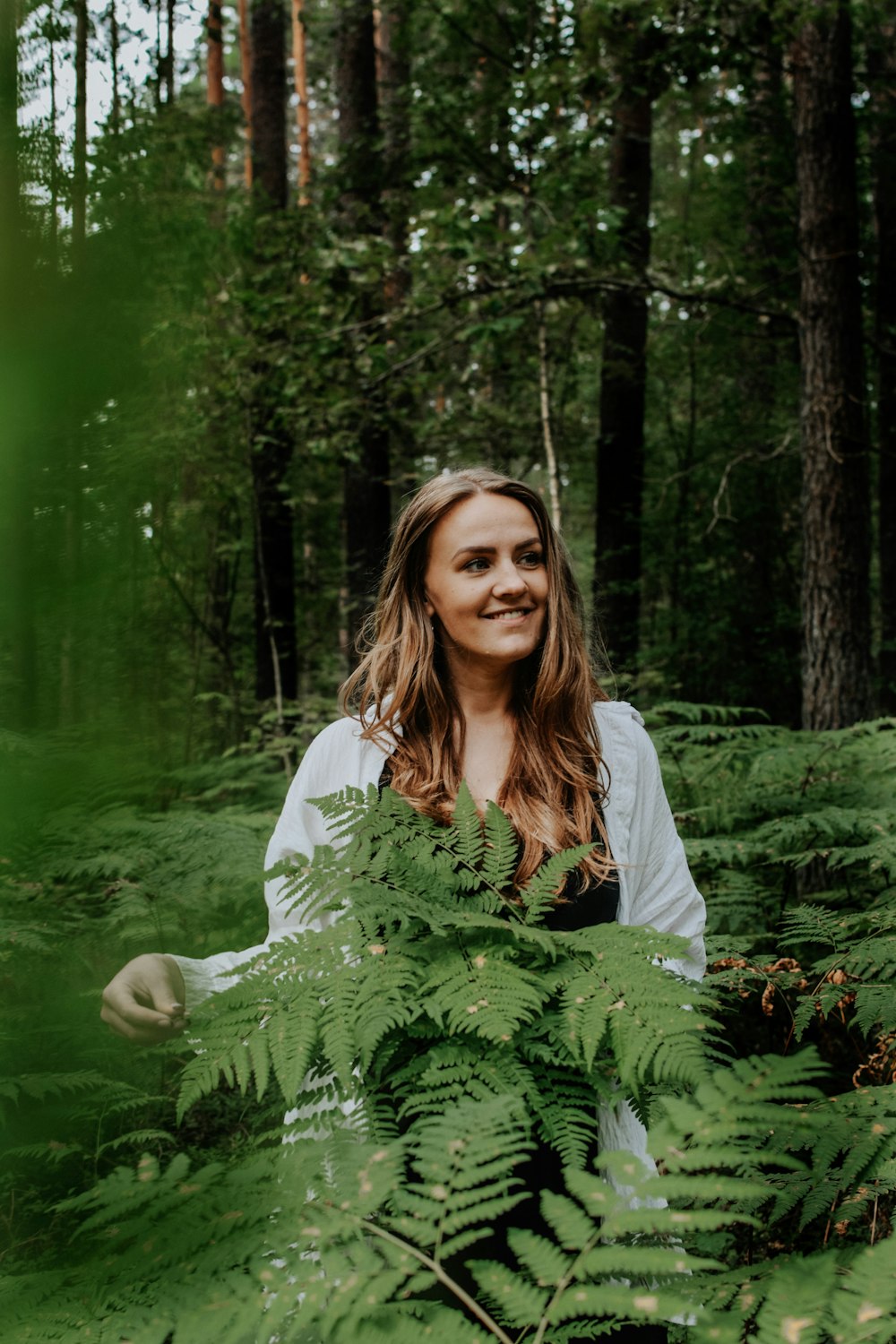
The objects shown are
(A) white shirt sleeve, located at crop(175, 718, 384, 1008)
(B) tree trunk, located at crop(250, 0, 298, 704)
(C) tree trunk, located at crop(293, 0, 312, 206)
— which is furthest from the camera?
(C) tree trunk, located at crop(293, 0, 312, 206)

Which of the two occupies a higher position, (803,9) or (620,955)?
(803,9)

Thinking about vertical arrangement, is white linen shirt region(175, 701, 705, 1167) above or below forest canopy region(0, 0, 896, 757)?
below

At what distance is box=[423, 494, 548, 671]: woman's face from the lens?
7.46 feet

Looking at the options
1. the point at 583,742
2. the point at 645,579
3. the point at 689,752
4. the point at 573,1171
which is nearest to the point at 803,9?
the point at 689,752

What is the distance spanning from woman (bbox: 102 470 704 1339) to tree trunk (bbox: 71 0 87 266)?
1620mm

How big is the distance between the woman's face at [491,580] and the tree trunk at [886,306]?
9367mm

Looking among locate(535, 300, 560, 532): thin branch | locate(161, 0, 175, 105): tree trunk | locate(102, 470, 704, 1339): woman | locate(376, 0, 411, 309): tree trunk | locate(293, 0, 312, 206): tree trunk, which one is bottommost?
locate(102, 470, 704, 1339): woman

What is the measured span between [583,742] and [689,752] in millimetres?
3116

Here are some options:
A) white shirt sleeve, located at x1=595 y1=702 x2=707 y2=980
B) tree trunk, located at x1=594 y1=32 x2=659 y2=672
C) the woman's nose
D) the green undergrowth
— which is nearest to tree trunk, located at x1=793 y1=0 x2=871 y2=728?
tree trunk, located at x1=594 y1=32 x2=659 y2=672

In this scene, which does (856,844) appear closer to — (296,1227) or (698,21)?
(296,1227)

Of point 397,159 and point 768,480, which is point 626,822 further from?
point 768,480

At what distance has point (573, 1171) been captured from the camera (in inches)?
36.0

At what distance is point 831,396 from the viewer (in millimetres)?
6062

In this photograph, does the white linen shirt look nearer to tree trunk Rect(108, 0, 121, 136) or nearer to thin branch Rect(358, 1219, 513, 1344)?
thin branch Rect(358, 1219, 513, 1344)
